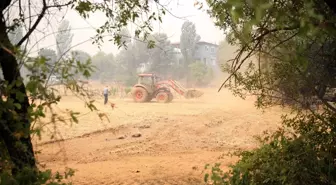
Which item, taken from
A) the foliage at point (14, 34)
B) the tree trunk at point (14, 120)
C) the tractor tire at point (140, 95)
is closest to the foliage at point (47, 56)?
the tree trunk at point (14, 120)

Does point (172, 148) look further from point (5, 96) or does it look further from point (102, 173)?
point (5, 96)

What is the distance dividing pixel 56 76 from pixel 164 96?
64.4 feet

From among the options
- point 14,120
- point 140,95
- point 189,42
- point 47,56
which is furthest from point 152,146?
point 189,42

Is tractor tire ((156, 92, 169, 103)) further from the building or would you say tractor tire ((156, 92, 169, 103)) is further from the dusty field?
the building

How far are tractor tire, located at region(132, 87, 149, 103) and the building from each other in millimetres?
28225

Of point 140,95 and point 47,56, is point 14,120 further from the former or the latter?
point 140,95

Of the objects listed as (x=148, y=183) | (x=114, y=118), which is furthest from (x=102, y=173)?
(x=114, y=118)

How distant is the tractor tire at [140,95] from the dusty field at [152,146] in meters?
7.05

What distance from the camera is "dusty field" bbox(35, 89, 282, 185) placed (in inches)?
248

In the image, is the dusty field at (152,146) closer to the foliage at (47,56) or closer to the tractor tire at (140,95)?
the foliage at (47,56)

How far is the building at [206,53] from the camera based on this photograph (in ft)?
166

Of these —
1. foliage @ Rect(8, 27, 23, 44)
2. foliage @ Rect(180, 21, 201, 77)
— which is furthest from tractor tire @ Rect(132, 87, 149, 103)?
foliage @ Rect(180, 21, 201, 77)

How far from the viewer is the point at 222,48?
4866 centimetres

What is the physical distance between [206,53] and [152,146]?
4556cm
